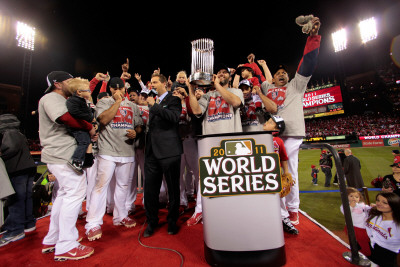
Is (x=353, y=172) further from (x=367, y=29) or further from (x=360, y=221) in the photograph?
(x=367, y=29)

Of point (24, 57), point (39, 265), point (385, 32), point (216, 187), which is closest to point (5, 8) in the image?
point (24, 57)

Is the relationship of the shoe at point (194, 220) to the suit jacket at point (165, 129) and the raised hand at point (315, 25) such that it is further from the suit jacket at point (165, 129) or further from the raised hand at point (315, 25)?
the raised hand at point (315, 25)

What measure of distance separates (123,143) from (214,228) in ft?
6.65

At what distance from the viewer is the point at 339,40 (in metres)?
29.0

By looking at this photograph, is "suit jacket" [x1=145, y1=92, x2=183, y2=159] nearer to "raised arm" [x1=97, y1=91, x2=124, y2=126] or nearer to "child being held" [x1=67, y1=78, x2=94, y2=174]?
"raised arm" [x1=97, y1=91, x2=124, y2=126]

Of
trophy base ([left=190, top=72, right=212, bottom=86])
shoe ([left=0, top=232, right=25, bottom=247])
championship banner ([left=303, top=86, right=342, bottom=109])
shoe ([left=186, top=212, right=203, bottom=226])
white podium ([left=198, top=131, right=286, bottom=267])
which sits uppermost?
championship banner ([left=303, top=86, right=342, bottom=109])

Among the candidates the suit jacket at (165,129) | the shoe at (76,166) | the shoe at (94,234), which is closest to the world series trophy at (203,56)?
the suit jacket at (165,129)

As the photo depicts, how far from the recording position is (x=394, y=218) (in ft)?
7.84

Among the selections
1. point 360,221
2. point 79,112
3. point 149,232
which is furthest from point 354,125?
point 79,112

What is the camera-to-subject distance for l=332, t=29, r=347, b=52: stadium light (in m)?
28.4

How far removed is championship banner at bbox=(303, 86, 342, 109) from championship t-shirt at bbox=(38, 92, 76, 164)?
3726 cm

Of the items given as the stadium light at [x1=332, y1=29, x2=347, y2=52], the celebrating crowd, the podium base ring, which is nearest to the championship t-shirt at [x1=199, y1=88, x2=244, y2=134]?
the celebrating crowd

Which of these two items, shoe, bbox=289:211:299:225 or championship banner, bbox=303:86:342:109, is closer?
shoe, bbox=289:211:299:225

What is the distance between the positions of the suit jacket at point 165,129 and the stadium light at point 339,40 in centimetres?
3617
